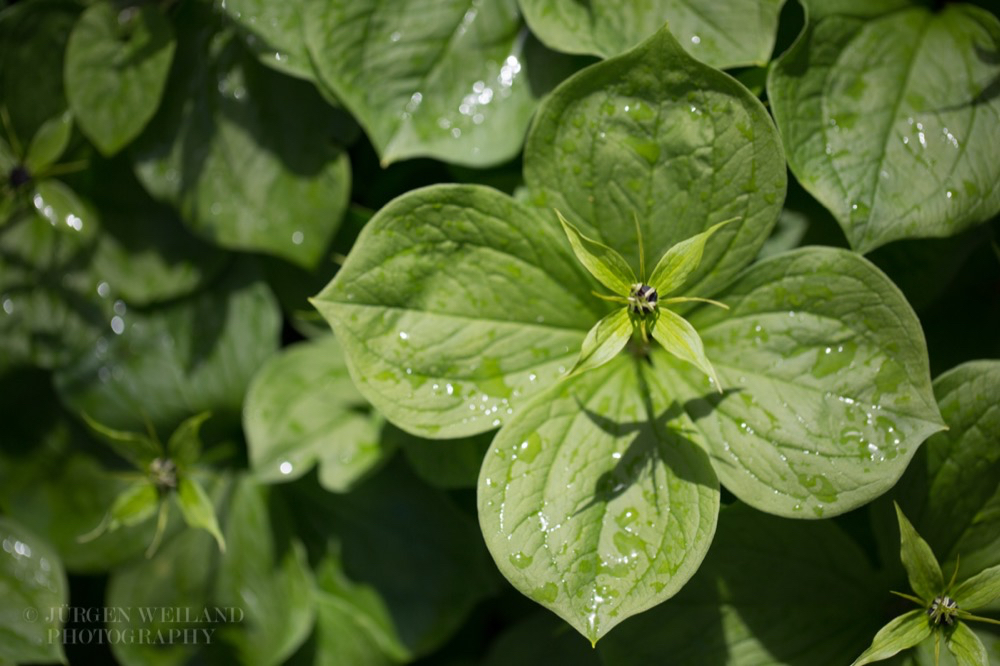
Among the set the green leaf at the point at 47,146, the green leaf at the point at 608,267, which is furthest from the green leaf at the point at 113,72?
the green leaf at the point at 608,267

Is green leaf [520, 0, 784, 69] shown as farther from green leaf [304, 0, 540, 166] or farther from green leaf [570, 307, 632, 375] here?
green leaf [570, 307, 632, 375]

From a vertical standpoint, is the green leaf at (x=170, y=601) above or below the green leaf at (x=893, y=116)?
below

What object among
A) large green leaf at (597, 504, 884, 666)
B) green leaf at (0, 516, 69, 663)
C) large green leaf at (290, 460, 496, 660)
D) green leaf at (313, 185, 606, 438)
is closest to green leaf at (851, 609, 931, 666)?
large green leaf at (597, 504, 884, 666)

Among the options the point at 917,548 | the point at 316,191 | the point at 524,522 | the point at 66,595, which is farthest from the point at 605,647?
the point at 66,595

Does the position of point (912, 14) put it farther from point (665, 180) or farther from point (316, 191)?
point (316, 191)

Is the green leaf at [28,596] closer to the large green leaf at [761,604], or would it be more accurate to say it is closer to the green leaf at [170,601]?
the green leaf at [170,601]
